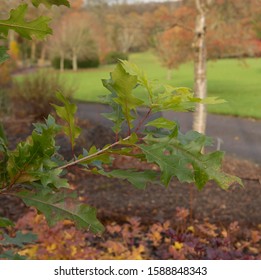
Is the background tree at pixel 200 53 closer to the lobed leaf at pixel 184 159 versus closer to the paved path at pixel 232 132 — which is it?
the paved path at pixel 232 132

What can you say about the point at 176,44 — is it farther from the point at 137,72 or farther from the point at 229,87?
the point at 137,72

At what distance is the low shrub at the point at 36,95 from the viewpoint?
9922mm

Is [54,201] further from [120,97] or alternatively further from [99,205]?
[99,205]

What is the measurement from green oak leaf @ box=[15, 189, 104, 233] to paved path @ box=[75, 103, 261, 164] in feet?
23.4

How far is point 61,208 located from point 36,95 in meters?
9.14

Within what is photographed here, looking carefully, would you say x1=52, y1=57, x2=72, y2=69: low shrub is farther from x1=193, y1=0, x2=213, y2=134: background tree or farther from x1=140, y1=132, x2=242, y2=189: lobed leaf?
x1=140, y1=132, x2=242, y2=189: lobed leaf

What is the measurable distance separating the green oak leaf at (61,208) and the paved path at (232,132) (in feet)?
23.4

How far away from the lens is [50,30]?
3.24 feet

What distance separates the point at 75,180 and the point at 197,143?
6.09 meters

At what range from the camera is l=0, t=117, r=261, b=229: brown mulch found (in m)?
5.36

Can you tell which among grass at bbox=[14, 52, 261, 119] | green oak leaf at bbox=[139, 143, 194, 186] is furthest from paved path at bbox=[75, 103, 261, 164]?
green oak leaf at bbox=[139, 143, 194, 186]

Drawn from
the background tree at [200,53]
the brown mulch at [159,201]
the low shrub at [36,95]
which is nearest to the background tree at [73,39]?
the low shrub at [36,95]

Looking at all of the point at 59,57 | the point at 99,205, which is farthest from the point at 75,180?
the point at 59,57

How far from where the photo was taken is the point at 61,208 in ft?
3.50
